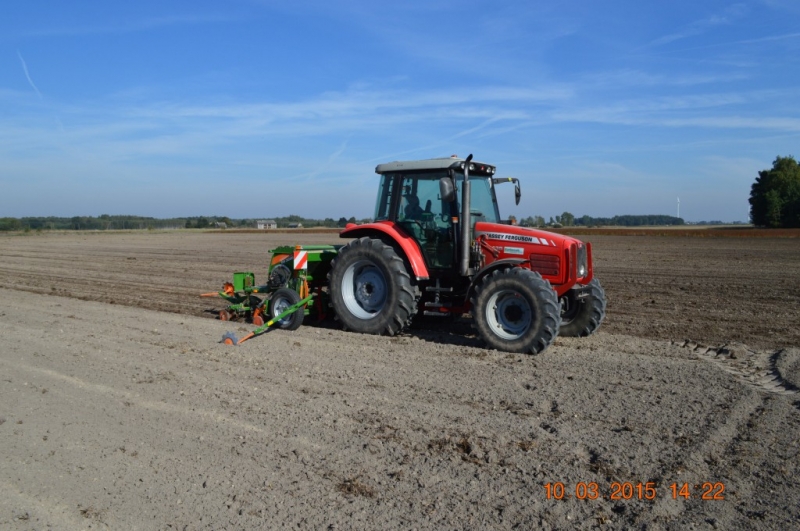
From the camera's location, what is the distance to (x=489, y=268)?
25.8ft

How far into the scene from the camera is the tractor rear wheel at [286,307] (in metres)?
8.91

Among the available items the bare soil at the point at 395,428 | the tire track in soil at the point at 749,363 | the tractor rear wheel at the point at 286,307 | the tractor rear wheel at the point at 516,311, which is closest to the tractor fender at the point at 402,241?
the bare soil at the point at 395,428

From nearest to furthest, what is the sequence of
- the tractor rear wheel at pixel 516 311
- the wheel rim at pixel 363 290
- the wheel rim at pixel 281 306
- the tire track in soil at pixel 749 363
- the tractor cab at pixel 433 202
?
the tire track in soil at pixel 749 363
the tractor rear wheel at pixel 516 311
the tractor cab at pixel 433 202
the wheel rim at pixel 363 290
the wheel rim at pixel 281 306

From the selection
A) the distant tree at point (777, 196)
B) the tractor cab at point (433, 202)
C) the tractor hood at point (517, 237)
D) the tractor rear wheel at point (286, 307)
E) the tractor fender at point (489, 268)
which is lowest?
the tractor rear wheel at point (286, 307)

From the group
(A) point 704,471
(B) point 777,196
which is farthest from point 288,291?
(B) point 777,196

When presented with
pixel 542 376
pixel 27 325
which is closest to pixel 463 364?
pixel 542 376

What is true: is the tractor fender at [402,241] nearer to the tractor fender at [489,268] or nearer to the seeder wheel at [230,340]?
the tractor fender at [489,268]

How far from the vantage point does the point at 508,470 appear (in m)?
4.23

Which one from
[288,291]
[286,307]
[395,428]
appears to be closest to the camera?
[395,428]

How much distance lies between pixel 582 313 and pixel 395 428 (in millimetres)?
4117

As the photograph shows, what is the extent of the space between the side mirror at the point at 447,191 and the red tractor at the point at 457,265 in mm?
12

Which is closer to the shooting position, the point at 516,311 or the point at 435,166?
the point at 516,311

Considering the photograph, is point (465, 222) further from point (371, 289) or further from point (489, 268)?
point (371, 289)

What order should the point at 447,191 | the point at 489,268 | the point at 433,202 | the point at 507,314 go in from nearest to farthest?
the point at 447,191, the point at 507,314, the point at 489,268, the point at 433,202
